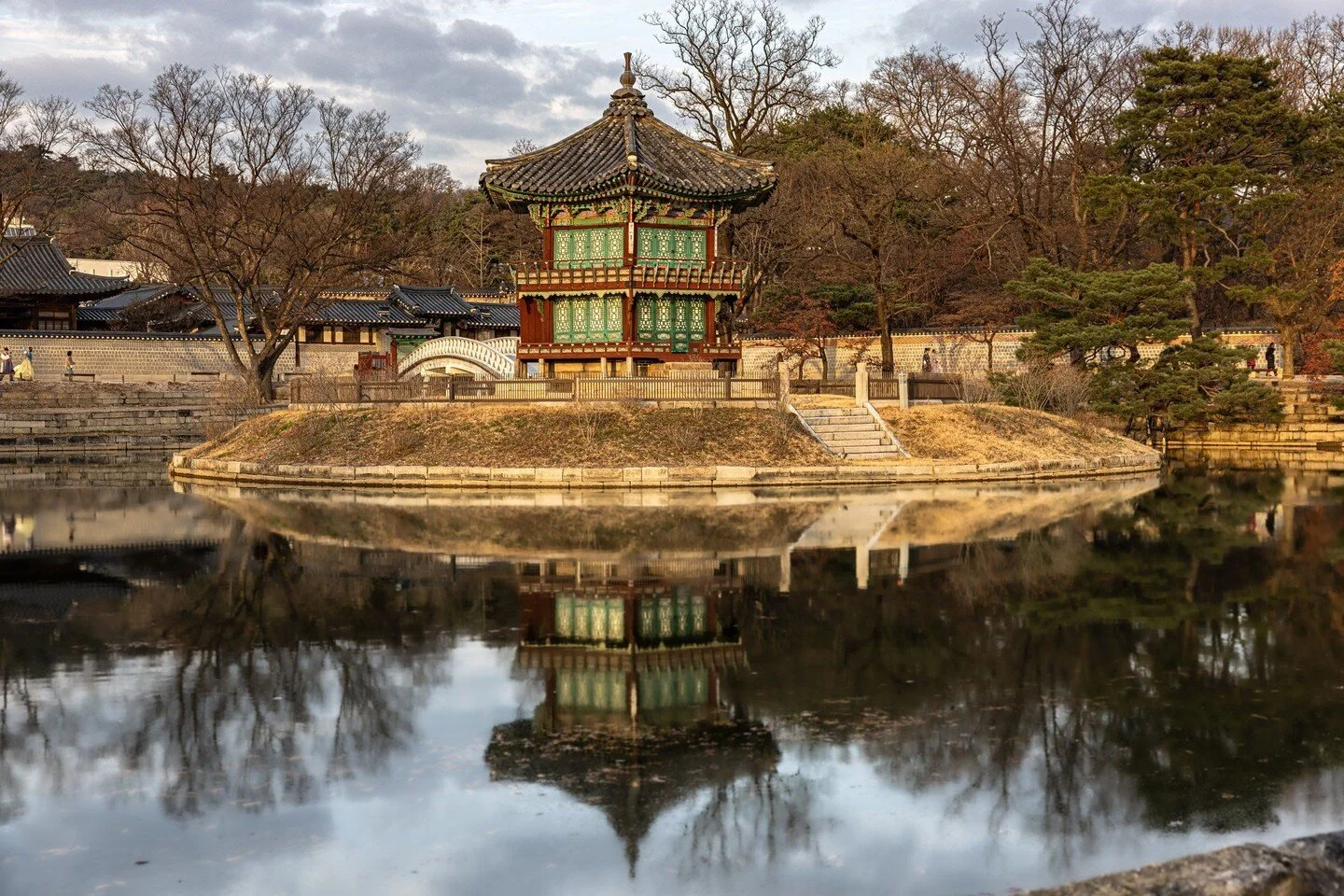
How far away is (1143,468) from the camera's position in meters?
41.9

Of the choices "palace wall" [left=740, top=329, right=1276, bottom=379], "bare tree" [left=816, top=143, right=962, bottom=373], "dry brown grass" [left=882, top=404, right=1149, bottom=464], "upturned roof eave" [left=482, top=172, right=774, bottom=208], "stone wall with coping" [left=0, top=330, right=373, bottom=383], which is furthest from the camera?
"stone wall with coping" [left=0, top=330, right=373, bottom=383]

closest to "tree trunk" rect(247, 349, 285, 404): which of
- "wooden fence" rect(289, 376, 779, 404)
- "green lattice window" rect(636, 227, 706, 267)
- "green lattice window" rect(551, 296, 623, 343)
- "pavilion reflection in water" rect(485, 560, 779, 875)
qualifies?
"green lattice window" rect(551, 296, 623, 343)

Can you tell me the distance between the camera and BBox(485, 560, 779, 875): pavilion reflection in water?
10898 mm

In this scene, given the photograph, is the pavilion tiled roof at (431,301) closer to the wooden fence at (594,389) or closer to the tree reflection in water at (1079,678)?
the wooden fence at (594,389)

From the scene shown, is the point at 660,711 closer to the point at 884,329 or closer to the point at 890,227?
the point at 884,329

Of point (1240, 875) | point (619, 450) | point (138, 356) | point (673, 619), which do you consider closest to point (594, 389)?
point (619, 450)

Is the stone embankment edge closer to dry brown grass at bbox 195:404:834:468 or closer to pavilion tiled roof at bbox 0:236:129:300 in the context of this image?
dry brown grass at bbox 195:404:834:468

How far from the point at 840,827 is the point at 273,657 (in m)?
8.18

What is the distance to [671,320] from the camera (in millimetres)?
45062

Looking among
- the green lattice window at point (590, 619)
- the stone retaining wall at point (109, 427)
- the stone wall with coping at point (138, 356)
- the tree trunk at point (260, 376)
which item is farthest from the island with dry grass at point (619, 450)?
the stone wall with coping at point (138, 356)

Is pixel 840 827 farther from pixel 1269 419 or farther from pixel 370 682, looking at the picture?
pixel 1269 419

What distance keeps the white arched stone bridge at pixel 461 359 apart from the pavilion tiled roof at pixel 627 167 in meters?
6.55

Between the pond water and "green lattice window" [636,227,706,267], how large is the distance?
70.1ft

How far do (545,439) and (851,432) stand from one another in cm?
920
